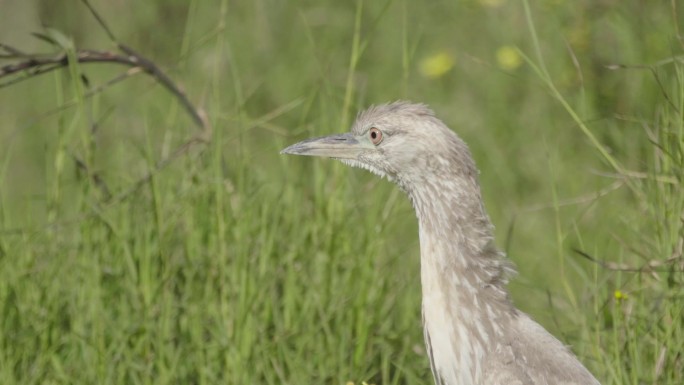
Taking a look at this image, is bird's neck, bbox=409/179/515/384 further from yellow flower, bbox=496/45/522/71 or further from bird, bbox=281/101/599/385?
yellow flower, bbox=496/45/522/71

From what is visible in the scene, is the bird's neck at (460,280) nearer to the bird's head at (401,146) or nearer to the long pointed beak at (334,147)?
the bird's head at (401,146)

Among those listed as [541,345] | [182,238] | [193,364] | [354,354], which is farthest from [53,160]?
[541,345]

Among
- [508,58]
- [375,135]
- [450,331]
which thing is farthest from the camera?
[508,58]

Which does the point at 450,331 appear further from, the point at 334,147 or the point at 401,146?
the point at 334,147

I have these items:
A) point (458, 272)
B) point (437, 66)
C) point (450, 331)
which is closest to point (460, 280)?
point (458, 272)

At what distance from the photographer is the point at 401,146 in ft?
15.6

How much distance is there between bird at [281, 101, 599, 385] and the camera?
4410mm

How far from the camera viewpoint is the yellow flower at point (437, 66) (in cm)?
869

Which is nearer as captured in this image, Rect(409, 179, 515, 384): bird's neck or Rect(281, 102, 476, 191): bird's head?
Rect(409, 179, 515, 384): bird's neck

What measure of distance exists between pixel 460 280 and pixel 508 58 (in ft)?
13.4

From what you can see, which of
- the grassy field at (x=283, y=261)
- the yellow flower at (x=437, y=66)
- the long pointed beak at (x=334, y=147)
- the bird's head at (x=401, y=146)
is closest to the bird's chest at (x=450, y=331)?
the bird's head at (x=401, y=146)

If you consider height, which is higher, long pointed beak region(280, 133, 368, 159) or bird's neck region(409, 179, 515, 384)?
long pointed beak region(280, 133, 368, 159)

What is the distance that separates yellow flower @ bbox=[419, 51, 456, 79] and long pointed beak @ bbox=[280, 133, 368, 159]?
3.74m

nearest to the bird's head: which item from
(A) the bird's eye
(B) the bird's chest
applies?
(A) the bird's eye
